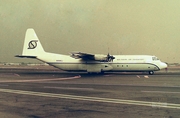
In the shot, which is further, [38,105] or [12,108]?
[38,105]

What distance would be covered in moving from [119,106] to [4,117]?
17.5ft

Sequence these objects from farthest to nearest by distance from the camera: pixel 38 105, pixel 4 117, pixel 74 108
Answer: pixel 38 105 < pixel 74 108 < pixel 4 117

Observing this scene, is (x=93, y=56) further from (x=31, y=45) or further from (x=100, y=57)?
(x=31, y=45)

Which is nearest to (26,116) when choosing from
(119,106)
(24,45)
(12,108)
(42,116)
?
(42,116)

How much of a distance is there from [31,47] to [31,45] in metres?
0.43

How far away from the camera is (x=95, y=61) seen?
39.7 metres

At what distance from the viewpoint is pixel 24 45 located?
1704 inches

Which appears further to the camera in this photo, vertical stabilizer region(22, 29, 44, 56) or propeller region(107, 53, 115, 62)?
vertical stabilizer region(22, 29, 44, 56)

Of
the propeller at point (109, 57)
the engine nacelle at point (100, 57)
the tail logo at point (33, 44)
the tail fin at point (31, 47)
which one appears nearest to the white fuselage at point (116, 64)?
the propeller at point (109, 57)

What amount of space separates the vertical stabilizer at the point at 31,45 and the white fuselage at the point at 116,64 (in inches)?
150

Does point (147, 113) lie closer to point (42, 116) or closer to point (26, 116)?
point (42, 116)

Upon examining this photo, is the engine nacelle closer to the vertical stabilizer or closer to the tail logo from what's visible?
the vertical stabilizer

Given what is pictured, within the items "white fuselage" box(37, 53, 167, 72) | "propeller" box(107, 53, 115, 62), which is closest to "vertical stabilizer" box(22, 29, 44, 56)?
"white fuselage" box(37, 53, 167, 72)

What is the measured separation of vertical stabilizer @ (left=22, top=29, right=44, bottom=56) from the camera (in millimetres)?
42781
